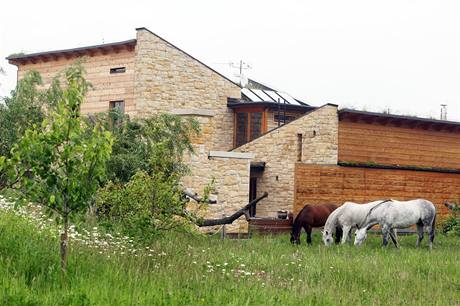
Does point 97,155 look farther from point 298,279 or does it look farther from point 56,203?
point 298,279

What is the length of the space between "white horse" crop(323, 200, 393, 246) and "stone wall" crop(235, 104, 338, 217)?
5911 mm

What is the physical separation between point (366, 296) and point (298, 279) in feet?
4.82

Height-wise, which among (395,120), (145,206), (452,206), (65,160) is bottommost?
(452,206)

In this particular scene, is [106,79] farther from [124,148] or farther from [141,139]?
[124,148]

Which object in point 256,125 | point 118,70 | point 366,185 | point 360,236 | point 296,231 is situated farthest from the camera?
point 256,125

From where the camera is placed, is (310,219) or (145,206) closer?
(145,206)

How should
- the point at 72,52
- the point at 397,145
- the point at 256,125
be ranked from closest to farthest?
the point at 397,145, the point at 72,52, the point at 256,125

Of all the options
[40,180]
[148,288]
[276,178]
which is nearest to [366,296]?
[148,288]

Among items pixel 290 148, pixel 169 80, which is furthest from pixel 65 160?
pixel 169 80

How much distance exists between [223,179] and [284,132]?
6.35 m

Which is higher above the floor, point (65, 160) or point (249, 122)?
point (249, 122)

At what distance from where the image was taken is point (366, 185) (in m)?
29.8

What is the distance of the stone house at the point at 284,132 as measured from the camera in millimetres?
29328

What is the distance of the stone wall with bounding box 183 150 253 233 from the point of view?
2252 cm
